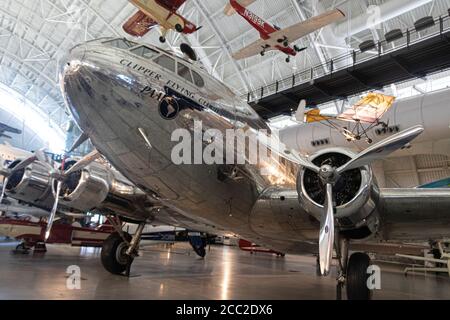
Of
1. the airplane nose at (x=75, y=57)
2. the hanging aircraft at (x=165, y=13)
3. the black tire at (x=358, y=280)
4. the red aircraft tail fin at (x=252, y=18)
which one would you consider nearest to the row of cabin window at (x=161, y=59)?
the airplane nose at (x=75, y=57)

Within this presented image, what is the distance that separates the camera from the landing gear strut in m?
5.10

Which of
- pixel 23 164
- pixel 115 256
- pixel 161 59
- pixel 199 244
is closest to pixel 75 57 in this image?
pixel 161 59

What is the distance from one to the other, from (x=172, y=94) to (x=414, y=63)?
51.1 ft

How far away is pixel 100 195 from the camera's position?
7.17 m

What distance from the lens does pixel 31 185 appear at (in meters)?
7.82

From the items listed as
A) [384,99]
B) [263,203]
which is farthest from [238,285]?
[384,99]

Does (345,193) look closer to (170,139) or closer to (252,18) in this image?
(170,139)

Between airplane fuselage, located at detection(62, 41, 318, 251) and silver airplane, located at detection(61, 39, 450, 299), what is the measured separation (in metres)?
0.01

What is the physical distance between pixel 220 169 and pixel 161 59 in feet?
5.87

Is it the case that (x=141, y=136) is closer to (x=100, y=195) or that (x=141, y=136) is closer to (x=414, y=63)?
(x=100, y=195)

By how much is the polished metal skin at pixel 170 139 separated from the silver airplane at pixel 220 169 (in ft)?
0.05

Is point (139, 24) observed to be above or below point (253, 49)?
above

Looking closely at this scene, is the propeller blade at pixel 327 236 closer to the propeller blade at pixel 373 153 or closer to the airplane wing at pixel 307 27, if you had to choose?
the propeller blade at pixel 373 153

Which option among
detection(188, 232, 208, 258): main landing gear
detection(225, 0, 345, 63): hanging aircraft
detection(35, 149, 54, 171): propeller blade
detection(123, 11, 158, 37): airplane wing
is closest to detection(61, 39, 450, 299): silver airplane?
detection(35, 149, 54, 171): propeller blade
